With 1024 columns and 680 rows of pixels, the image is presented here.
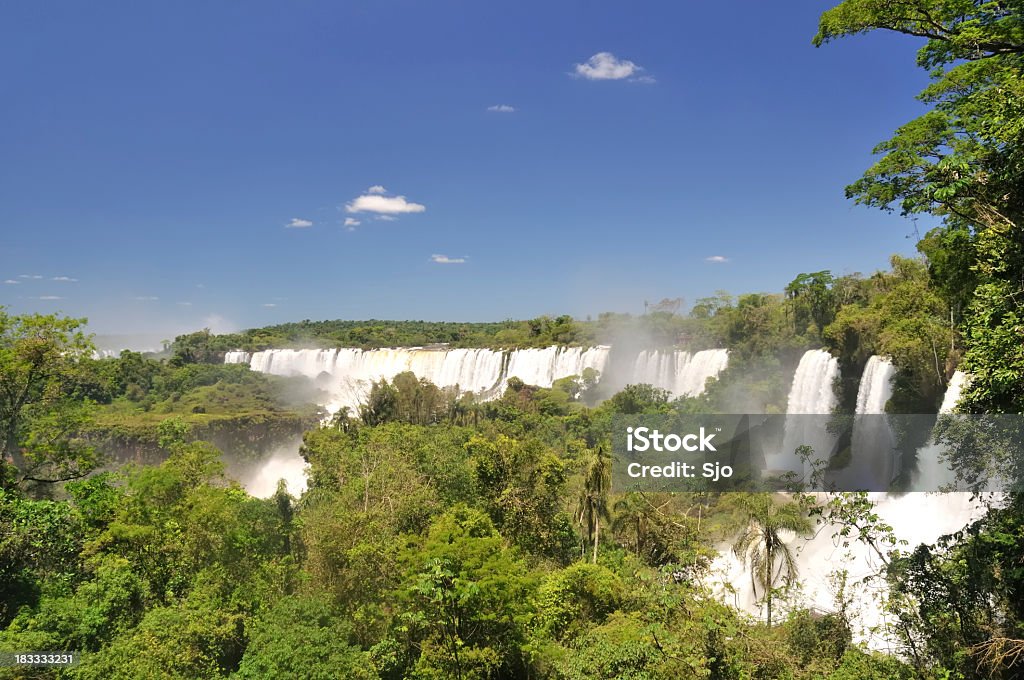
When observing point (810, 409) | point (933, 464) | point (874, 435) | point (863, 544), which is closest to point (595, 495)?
point (863, 544)

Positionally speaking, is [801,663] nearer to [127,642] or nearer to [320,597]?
[320,597]

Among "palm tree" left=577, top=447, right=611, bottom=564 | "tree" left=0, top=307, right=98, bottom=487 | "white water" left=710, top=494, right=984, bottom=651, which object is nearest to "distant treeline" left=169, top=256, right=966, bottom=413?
"white water" left=710, top=494, right=984, bottom=651

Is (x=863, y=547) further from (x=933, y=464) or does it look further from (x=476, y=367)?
(x=476, y=367)

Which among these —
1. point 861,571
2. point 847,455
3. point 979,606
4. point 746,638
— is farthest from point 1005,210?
point 847,455

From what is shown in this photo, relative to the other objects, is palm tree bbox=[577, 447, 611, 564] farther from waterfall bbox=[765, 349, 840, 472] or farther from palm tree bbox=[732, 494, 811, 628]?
waterfall bbox=[765, 349, 840, 472]

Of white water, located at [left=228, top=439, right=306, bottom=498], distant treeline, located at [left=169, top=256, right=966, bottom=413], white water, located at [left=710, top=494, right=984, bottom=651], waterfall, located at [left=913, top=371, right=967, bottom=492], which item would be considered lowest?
white water, located at [left=228, top=439, right=306, bottom=498]

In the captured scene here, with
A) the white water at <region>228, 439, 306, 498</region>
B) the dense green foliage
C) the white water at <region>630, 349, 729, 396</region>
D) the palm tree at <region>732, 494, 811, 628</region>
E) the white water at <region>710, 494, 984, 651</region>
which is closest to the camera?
the dense green foliage

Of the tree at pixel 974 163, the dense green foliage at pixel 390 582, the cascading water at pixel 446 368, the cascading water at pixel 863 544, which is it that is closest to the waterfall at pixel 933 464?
the cascading water at pixel 863 544
